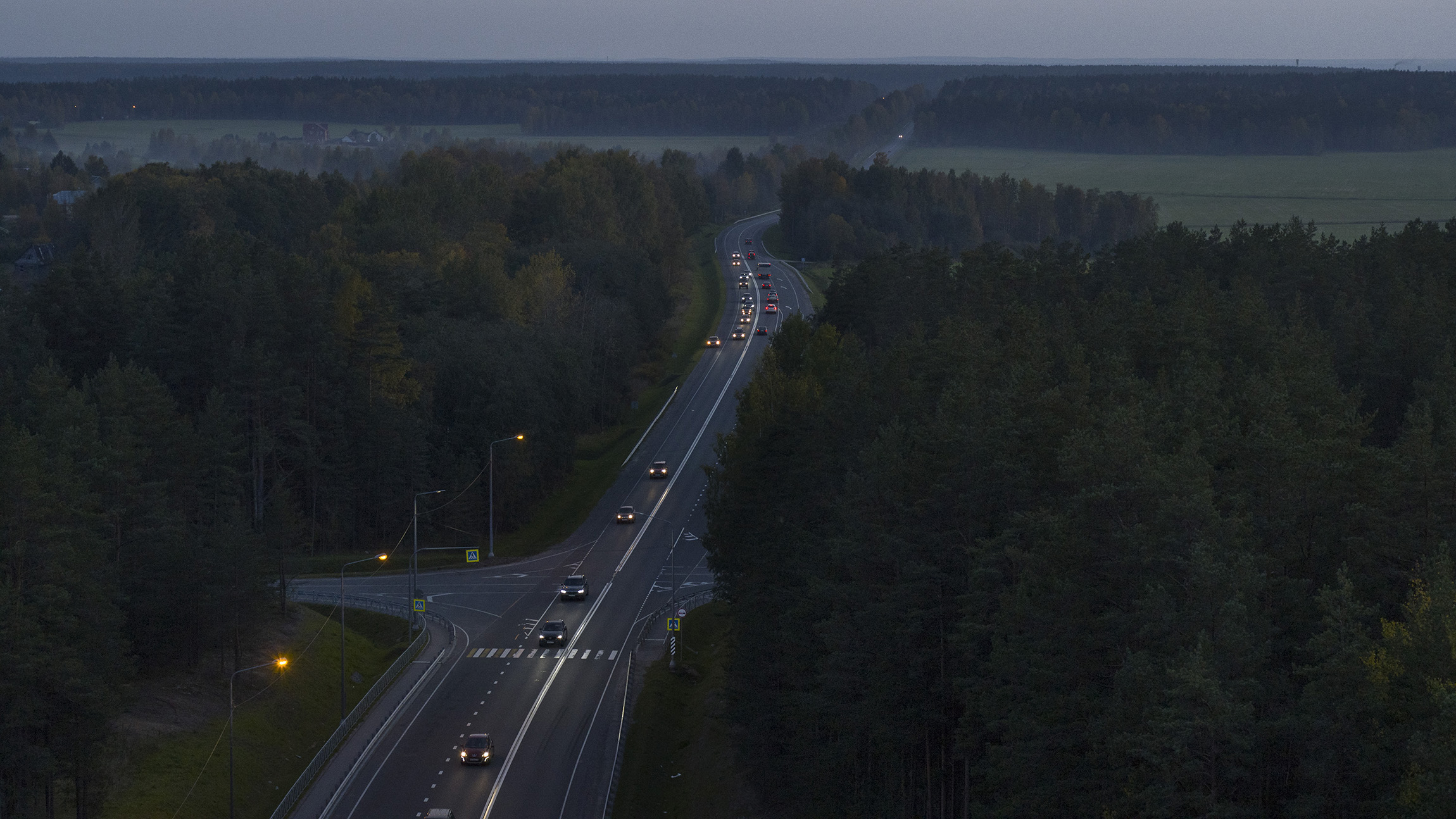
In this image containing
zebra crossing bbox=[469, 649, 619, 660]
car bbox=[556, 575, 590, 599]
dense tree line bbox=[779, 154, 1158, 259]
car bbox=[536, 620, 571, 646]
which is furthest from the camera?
dense tree line bbox=[779, 154, 1158, 259]

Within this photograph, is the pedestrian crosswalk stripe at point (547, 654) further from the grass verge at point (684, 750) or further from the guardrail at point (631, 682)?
the grass verge at point (684, 750)

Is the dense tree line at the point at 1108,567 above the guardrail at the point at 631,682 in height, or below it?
above

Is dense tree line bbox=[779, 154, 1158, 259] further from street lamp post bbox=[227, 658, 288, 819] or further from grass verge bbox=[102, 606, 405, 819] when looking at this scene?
street lamp post bbox=[227, 658, 288, 819]

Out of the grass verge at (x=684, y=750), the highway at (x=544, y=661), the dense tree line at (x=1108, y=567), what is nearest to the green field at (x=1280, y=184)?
the highway at (x=544, y=661)

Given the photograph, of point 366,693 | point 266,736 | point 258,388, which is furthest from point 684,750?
point 258,388

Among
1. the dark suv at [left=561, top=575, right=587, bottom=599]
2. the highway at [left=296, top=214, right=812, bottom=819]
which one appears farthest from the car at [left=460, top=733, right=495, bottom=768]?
the dark suv at [left=561, top=575, right=587, bottom=599]

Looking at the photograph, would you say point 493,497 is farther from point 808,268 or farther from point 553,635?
→ point 808,268
